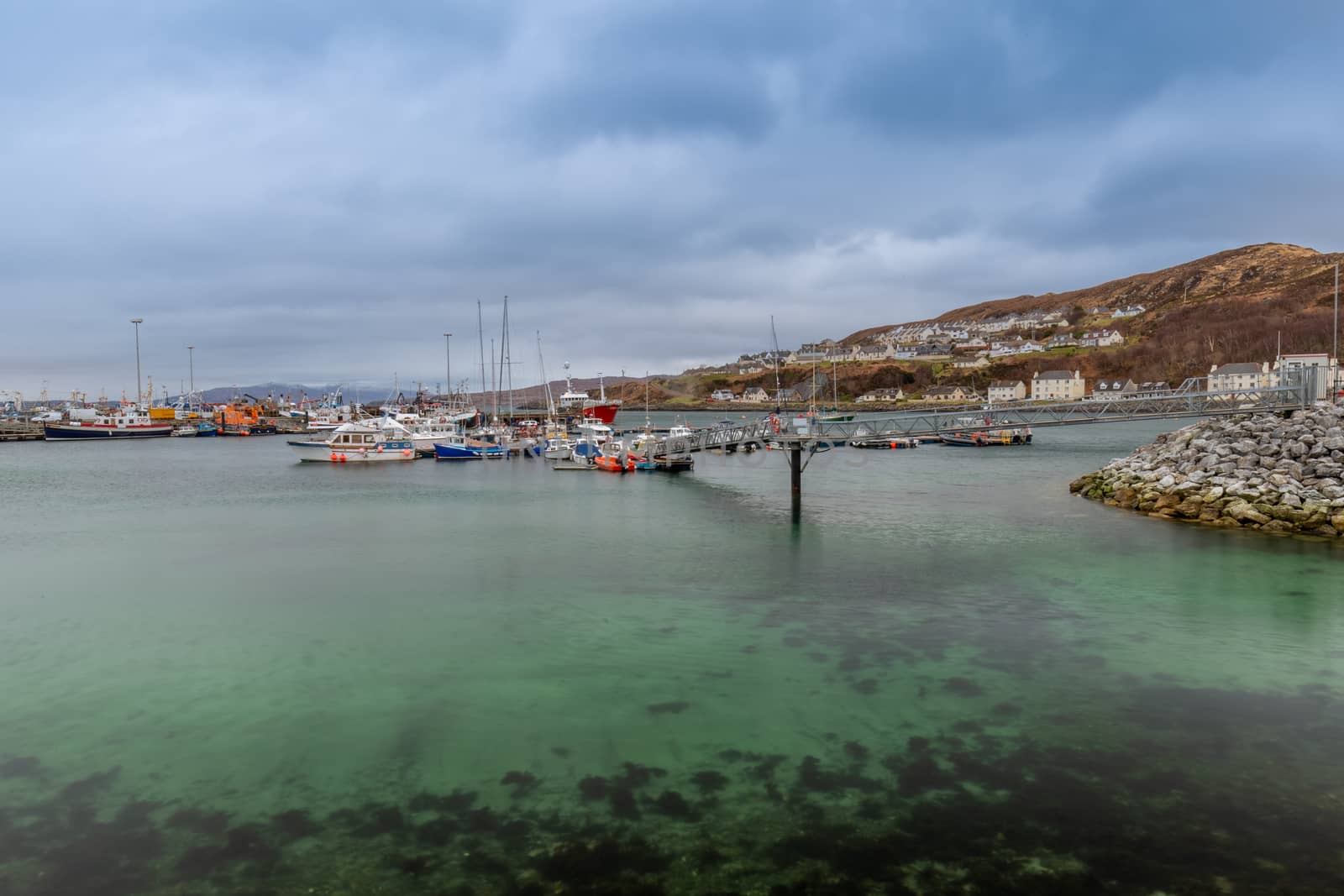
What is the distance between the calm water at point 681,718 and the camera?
6.99 m

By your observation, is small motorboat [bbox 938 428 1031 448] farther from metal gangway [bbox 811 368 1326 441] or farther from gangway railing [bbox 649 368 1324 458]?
metal gangway [bbox 811 368 1326 441]

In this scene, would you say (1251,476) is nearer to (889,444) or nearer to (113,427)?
(889,444)

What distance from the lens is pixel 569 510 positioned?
32906mm

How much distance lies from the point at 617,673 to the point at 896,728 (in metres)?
4.41

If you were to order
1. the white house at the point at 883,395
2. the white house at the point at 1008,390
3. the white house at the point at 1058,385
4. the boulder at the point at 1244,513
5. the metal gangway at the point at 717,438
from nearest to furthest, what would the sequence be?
the boulder at the point at 1244,513, the metal gangway at the point at 717,438, the white house at the point at 1058,385, the white house at the point at 1008,390, the white house at the point at 883,395

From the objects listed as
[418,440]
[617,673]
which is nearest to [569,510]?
[617,673]

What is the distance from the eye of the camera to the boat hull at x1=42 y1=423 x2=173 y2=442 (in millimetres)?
89562

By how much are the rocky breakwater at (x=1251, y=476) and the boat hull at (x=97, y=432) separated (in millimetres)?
104577

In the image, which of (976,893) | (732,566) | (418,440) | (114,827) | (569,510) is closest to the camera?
(976,893)

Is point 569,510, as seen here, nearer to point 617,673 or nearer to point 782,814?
point 617,673

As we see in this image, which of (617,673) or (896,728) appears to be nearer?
(896,728)

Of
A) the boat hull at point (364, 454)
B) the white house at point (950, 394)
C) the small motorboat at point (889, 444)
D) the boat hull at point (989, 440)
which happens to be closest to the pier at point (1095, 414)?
the small motorboat at point (889, 444)

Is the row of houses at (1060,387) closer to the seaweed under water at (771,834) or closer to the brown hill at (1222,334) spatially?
the brown hill at (1222,334)

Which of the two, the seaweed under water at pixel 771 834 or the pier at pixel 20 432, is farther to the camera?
the pier at pixel 20 432
